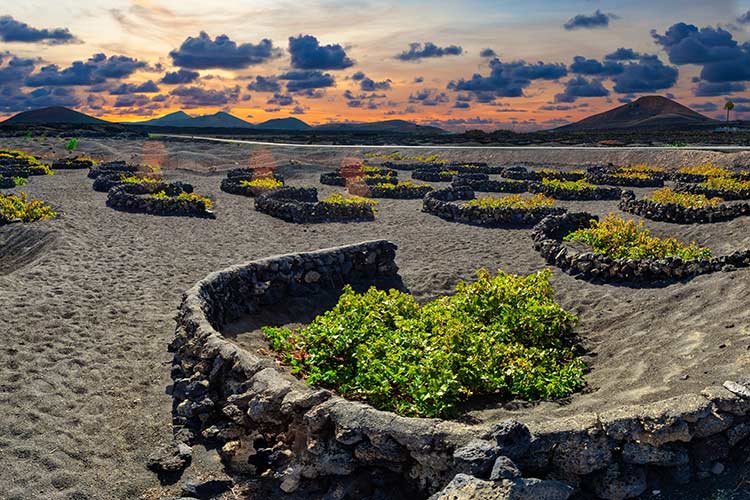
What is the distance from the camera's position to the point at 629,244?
16.1 metres

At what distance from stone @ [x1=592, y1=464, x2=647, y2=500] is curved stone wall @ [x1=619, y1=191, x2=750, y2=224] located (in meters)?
17.4

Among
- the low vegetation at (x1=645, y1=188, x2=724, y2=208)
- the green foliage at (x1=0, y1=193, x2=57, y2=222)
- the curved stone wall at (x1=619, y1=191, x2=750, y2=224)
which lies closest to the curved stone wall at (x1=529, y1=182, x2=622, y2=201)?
the low vegetation at (x1=645, y1=188, x2=724, y2=208)

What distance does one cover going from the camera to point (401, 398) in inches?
301

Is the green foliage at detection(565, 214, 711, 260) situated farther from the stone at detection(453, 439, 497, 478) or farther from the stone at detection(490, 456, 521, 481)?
the stone at detection(490, 456, 521, 481)

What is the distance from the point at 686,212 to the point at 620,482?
58.7ft

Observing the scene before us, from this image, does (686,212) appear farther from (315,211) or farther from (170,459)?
(170,459)

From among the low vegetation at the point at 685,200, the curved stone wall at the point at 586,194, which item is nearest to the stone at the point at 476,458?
the low vegetation at the point at 685,200

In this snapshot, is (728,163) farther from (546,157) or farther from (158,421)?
(158,421)

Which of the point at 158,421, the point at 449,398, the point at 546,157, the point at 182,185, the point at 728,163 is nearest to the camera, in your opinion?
the point at 449,398

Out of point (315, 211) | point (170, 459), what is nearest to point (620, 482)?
point (170, 459)

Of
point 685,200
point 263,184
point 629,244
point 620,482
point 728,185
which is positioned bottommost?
point 620,482

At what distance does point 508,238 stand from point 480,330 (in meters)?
10.2

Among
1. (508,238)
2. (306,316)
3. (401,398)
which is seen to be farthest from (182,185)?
(401,398)

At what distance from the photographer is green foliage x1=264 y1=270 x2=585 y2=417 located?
7762 millimetres
